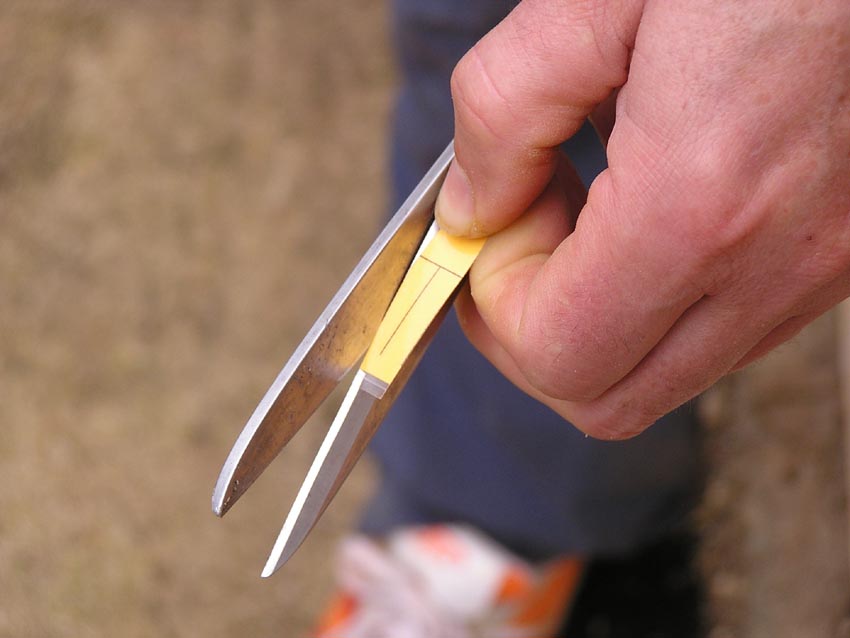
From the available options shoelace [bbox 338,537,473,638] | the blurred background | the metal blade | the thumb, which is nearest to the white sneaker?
shoelace [bbox 338,537,473,638]

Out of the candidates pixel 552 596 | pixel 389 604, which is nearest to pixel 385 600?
pixel 389 604

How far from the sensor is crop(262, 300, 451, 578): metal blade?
0.54m

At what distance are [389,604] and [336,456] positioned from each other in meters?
0.63

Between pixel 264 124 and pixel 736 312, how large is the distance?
3.54 feet

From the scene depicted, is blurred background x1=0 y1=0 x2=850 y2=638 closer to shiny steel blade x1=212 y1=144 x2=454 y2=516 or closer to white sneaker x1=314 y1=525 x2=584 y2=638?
white sneaker x1=314 y1=525 x2=584 y2=638

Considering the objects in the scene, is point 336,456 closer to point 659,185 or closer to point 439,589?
point 659,185

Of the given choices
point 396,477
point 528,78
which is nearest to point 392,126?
point 396,477

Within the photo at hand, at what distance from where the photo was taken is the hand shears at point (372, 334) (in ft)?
1.82

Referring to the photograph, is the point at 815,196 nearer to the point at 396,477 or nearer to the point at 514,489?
the point at 514,489

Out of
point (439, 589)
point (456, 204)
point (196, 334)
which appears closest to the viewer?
point (456, 204)

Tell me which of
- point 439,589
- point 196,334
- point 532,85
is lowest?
point 439,589

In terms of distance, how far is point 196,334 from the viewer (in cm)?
133

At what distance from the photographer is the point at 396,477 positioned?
3.81 feet

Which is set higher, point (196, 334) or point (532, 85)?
point (532, 85)
